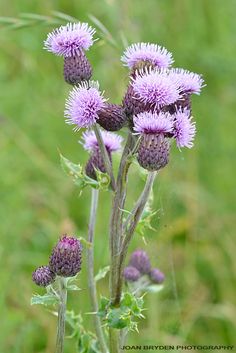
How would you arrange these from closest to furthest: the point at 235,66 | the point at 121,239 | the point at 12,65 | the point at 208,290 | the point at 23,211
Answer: the point at 121,239 < the point at 23,211 < the point at 208,290 < the point at 235,66 < the point at 12,65

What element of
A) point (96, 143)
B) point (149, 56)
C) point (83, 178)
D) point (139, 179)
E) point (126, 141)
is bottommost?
point (83, 178)

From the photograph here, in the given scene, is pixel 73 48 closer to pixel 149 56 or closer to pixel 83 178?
pixel 149 56

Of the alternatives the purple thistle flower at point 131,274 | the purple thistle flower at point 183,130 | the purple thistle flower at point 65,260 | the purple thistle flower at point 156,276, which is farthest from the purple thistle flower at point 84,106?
the purple thistle flower at point 156,276

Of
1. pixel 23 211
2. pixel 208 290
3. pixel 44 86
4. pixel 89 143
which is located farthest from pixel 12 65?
pixel 89 143

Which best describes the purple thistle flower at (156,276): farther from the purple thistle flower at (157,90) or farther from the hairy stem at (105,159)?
the purple thistle flower at (157,90)

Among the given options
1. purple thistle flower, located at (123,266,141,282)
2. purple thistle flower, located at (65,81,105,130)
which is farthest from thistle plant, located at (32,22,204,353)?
purple thistle flower, located at (123,266,141,282)

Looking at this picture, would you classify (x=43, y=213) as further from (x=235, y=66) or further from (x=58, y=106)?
(x=235, y=66)

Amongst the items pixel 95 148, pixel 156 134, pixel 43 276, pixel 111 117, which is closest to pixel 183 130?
pixel 156 134
